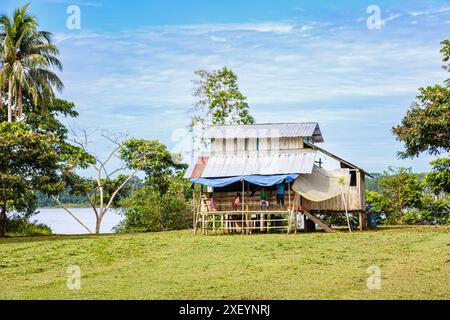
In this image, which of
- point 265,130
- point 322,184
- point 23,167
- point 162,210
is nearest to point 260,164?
point 265,130

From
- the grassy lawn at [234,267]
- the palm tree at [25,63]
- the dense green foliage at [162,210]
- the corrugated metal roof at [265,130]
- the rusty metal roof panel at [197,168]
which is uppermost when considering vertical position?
the palm tree at [25,63]

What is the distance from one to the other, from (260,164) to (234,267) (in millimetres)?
14727

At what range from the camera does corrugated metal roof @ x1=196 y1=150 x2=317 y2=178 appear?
31391mm

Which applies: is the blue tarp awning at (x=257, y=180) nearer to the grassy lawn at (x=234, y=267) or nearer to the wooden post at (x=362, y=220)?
the wooden post at (x=362, y=220)

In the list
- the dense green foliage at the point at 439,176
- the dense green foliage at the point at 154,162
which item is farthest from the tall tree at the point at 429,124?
the dense green foliage at the point at 154,162

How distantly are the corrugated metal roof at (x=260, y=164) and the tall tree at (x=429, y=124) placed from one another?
4390mm

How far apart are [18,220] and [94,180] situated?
6.20 metres

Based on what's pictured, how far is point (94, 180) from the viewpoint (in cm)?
4012

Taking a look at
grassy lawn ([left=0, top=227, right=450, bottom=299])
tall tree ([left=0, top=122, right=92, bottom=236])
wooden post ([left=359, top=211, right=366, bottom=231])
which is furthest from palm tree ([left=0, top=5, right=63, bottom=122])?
wooden post ([left=359, top=211, right=366, bottom=231])

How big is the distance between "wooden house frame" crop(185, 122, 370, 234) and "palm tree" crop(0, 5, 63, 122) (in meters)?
Answer: 9.80

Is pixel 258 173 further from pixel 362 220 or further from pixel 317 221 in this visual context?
pixel 362 220

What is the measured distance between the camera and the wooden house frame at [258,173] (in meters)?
31.1

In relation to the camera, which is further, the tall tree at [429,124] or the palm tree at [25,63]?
the palm tree at [25,63]
